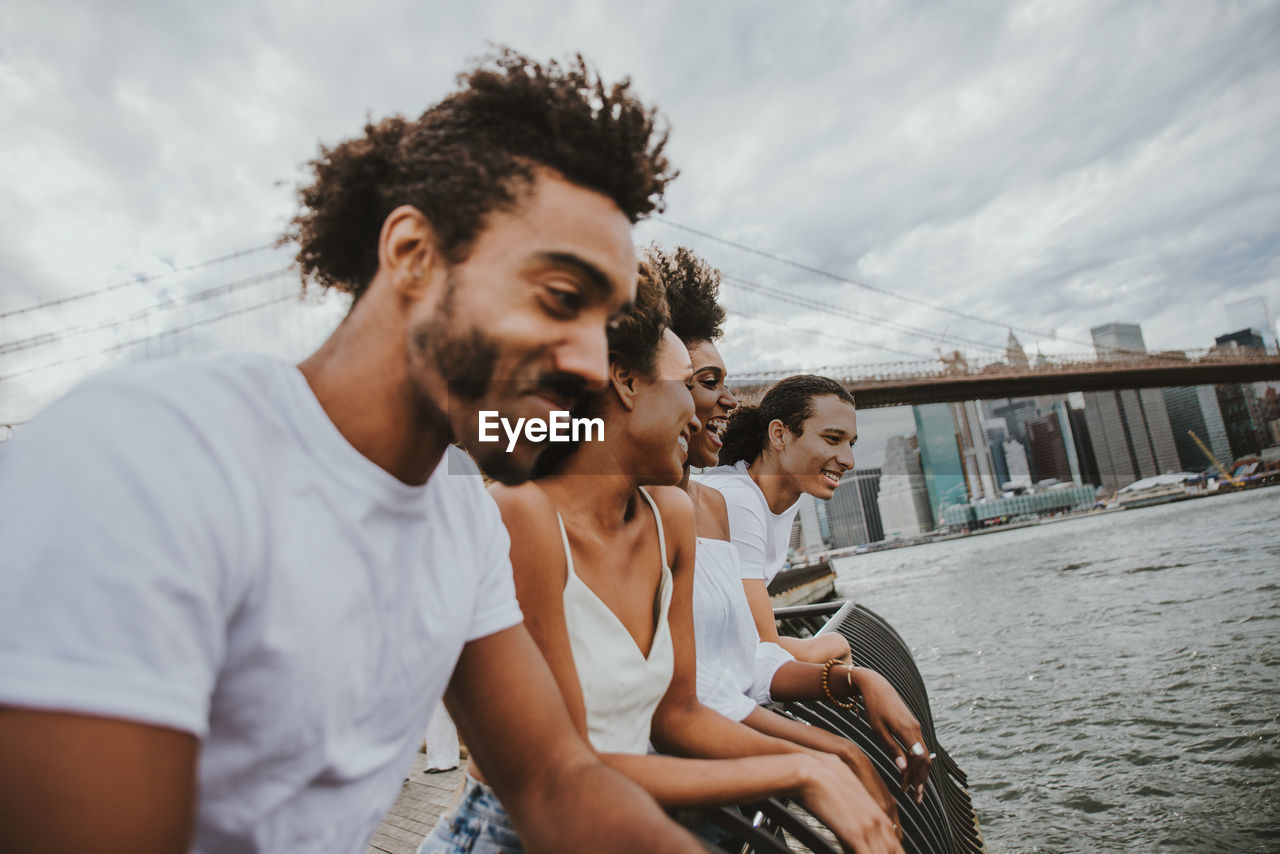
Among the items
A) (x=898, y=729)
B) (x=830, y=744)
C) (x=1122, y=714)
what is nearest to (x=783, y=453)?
(x=898, y=729)

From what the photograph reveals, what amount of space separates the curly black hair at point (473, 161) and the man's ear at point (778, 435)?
82.9 inches

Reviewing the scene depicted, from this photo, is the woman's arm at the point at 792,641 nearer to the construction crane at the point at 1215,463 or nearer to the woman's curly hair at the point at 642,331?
the woman's curly hair at the point at 642,331

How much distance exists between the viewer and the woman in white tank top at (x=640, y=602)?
1.20 meters

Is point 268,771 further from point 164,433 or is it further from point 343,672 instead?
point 164,433

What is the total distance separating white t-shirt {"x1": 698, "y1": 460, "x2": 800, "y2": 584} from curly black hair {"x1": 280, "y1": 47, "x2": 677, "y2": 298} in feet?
5.48

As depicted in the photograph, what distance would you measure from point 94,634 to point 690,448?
6.75 ft

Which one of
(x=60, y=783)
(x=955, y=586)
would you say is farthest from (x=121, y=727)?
(x=955, y=586)

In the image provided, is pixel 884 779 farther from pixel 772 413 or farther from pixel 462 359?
pixel 462 359

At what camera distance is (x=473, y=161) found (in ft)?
3.14

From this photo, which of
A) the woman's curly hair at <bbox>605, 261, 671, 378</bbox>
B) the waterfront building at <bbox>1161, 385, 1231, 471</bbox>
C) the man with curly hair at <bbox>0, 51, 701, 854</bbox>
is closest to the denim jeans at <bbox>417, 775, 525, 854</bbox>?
the man with curly hair at <bbox>0, 51, 701, 854</bbox>

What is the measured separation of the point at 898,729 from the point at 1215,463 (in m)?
100

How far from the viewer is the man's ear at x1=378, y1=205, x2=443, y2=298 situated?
931 millimetres

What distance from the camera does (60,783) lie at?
518 millimetres

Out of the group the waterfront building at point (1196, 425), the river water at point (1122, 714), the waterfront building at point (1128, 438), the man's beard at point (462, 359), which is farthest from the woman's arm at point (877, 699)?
the waterfront building at point (1196, 425)
